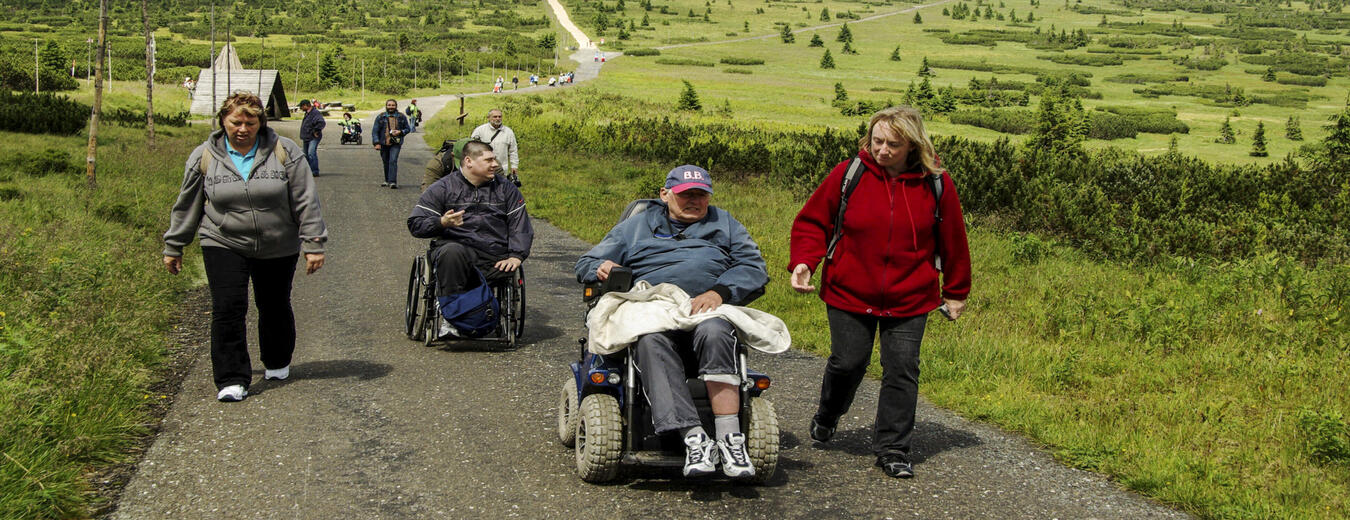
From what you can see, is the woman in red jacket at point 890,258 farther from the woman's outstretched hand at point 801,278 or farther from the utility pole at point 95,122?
the utility pole at point 95,122

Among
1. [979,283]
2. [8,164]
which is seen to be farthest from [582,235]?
[8,164]

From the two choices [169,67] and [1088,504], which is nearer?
[1088,504]

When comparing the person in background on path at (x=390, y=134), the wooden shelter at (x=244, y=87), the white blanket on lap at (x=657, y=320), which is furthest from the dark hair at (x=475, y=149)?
the wooden shelter at (x=244, y=87)

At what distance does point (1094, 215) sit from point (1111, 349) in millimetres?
8909

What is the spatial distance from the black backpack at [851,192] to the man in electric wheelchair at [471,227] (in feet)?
11.4

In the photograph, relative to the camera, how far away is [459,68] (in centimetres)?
12925

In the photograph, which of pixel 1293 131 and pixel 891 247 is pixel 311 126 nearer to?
pixel 891 247

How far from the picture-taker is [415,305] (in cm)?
875

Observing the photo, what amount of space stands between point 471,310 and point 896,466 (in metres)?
3.88

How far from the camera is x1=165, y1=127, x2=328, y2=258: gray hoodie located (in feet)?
21.2

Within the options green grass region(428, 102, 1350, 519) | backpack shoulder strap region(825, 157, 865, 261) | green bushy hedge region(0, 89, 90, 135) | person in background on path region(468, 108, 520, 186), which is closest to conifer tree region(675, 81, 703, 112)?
green bushy hedge region(0, 89, 90, 135)

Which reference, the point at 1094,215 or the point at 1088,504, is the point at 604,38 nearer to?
the point at 1094,215

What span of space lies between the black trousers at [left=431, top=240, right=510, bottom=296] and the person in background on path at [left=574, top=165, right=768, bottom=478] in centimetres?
283

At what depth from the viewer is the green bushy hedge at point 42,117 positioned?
104ft
